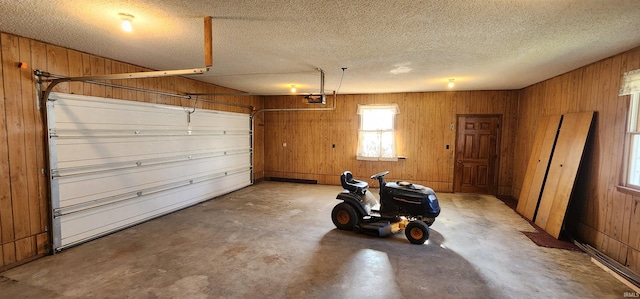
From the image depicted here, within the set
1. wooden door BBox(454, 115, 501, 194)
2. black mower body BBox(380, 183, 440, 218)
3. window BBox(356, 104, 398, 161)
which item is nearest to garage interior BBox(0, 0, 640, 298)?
black mower body BBox(380, 183, 440, 218)

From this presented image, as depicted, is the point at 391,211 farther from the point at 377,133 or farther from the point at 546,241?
the point at 377,133

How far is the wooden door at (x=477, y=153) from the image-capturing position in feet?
20.6

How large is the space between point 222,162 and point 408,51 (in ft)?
15.0

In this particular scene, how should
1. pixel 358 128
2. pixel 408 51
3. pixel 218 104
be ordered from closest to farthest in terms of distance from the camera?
pixel 408 51
pixel 218 104
pixel 358 128

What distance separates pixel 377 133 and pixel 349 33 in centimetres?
447

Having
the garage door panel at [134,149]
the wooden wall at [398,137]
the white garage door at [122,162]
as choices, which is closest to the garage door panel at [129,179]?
the white garage door at [122,162]

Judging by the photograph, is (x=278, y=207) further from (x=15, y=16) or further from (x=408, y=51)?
(x=15, y=16)

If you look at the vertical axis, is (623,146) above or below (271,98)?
below

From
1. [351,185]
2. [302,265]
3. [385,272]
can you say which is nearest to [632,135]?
[385,272]

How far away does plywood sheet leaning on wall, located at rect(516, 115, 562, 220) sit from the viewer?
14.6 feet

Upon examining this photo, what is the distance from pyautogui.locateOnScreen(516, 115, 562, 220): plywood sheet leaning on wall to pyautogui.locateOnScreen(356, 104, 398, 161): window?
2.70 m

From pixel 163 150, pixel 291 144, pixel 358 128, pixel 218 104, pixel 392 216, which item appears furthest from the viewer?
pixel 291 144

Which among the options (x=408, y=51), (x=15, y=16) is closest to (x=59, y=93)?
(x=15, y=16)

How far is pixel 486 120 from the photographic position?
6277 millimetres
